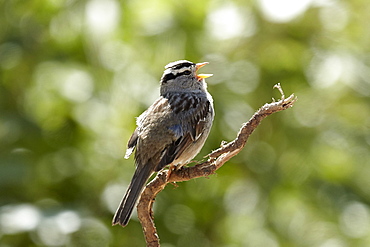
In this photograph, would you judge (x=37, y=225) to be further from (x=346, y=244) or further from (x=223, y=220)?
(x=346, y=244)

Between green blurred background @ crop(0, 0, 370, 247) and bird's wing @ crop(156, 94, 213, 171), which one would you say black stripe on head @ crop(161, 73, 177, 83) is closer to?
bird's wing @ crop(156, 94, 213, 171)

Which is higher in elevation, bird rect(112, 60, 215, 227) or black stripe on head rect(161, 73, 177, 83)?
black stripe on head rect(161, 73, 177, 83)

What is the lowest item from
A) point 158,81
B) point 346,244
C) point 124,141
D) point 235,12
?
point 346,244

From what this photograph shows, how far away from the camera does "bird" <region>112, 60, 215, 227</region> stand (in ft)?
16.8

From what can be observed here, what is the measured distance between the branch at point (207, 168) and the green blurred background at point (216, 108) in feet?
6.60

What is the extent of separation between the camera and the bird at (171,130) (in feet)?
16.8

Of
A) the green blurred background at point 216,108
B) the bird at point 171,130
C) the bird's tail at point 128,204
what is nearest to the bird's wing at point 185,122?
the bird at point 171,130

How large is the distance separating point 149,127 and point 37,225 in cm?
171

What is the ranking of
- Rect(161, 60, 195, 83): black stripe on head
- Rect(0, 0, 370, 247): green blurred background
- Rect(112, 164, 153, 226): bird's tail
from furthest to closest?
1. Rect(0, 0, 370, 247): green blurred background
2. Rect(161, 60, 195, 83): black stripe on head
3. Rect(112, 164, 153, 226): bird's tail

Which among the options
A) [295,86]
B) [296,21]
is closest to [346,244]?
[295,86]

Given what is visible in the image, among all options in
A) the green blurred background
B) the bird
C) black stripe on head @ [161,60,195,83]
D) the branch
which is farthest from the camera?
the green blurred background

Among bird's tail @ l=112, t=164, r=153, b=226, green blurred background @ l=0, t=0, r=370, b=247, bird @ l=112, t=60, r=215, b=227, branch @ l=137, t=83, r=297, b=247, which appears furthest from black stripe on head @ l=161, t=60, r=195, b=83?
bird's tail @ l=112, t=164, r=153, b=226

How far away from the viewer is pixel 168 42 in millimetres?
7062

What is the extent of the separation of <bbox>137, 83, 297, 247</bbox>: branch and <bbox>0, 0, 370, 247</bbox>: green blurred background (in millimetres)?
2011
